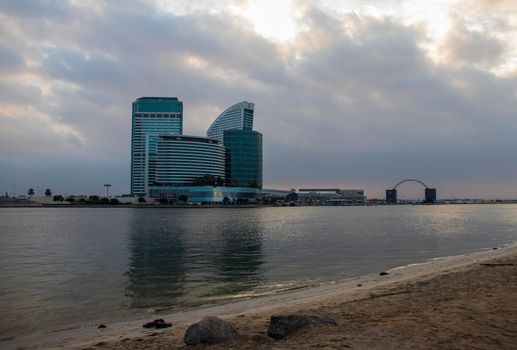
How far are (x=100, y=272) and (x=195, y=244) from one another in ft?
70.2

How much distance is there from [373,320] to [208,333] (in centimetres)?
552

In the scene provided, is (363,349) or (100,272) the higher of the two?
(363,349)

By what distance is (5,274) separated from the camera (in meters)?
32.6

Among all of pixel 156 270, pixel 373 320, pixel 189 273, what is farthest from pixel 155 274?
pixel 373 320

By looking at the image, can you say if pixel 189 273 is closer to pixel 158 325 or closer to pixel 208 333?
pixel 158 325

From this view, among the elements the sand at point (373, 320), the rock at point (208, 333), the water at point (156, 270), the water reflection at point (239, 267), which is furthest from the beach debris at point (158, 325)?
the water reflection at point (239, 267)

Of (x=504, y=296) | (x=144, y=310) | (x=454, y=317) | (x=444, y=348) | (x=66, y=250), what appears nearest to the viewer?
(x=444, y=348)

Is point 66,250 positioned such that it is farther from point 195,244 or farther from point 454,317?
point 454,317

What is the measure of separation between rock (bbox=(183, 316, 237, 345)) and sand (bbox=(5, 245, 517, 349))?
12.8 inches

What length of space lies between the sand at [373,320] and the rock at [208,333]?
0.33 meters

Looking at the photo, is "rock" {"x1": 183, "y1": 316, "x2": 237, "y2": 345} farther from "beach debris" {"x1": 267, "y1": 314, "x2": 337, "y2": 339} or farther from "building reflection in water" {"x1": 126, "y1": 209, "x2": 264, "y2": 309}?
"building reflection in water" {"x1": 126, "y1": 209, "x2": 264, "y2": 309}

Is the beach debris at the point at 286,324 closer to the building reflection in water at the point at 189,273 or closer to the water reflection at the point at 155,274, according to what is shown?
the building reflection in water at the point at 189,273

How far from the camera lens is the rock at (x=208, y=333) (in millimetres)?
11883

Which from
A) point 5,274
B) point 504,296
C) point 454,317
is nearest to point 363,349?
point 454,317
